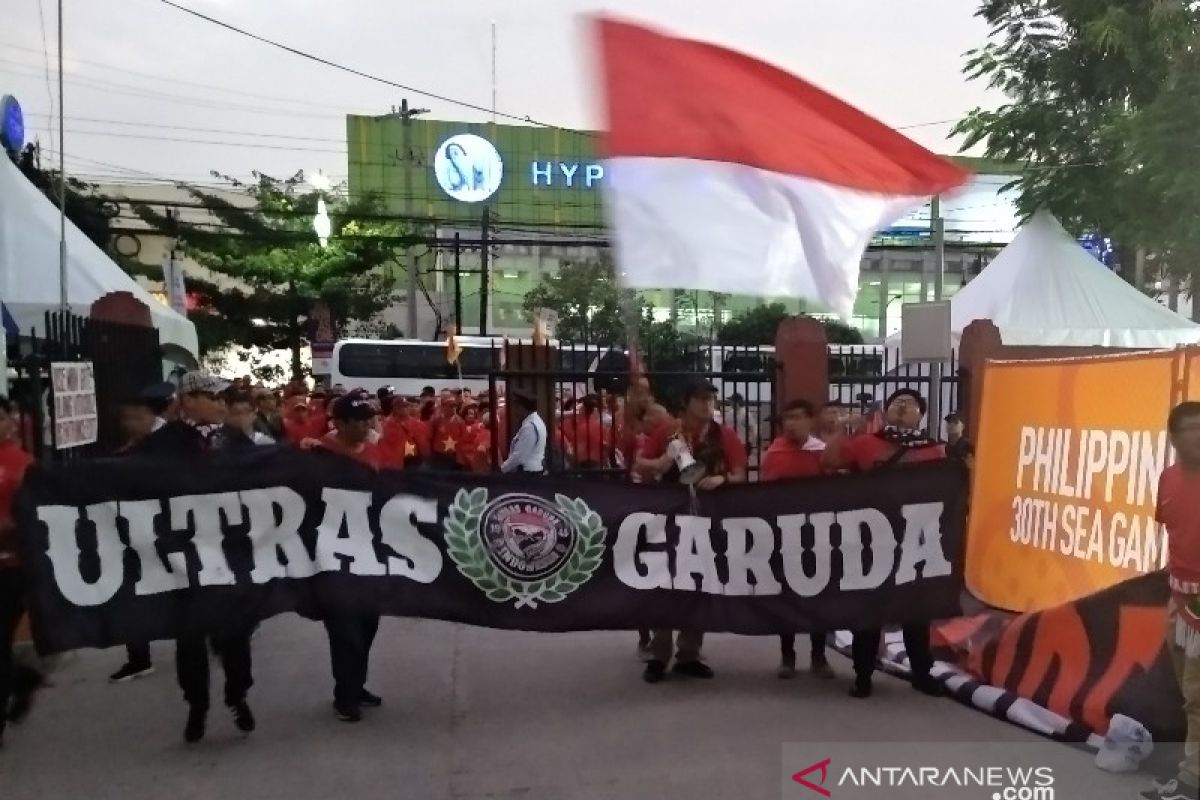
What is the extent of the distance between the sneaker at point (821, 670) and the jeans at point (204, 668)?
3.29 meters

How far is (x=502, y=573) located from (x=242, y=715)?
1.49 metres

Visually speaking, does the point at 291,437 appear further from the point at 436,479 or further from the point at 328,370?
the point at 328,370

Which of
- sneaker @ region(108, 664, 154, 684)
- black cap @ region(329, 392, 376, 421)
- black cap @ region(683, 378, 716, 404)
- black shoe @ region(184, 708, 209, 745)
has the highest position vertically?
black cap @ region(683, 378, 716, 404)

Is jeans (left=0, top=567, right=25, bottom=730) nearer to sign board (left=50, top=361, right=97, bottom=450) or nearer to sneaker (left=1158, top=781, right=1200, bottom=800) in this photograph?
sign board (left=50, top=361, right=97, bottom=450)

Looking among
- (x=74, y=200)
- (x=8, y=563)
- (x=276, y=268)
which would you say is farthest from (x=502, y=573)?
(x=276, y=268)

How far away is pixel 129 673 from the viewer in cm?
679

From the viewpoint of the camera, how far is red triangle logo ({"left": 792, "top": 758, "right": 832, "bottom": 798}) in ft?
16.3

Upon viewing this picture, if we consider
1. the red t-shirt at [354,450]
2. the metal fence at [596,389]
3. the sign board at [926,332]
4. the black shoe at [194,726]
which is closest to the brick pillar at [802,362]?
the metal fence at [596,389]

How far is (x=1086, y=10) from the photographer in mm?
14781

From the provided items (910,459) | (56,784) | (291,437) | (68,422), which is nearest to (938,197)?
(910,459)

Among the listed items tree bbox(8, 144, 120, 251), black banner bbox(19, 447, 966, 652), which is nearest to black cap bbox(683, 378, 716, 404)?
black banner bbox(19, 447, 966, 652)

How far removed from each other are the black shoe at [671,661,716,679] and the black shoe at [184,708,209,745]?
8.98ft

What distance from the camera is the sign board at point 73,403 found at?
25.0 ft

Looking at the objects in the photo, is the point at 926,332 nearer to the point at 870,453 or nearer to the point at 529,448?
the point at 870,453
